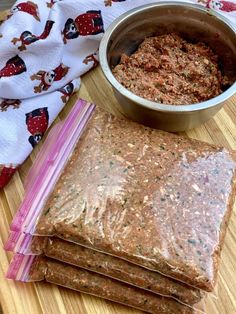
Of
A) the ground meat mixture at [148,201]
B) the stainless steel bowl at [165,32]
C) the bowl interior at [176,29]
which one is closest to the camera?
the ground meat mixture at [148,201]

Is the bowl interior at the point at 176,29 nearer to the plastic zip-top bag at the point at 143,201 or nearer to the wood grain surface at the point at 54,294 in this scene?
the plastic zip-top bag at the point at 143,201

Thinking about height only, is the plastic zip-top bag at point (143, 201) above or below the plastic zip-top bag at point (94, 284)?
above

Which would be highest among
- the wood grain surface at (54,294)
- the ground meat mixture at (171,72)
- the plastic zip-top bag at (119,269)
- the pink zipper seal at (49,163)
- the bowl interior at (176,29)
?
the bowl interior at (176,29)

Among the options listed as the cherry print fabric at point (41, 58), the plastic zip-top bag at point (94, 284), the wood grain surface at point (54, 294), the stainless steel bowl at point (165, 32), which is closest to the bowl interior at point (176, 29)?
the stainless steel bowl at point (165, 32)

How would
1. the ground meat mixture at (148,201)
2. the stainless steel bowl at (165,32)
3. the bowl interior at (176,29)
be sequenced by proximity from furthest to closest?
1. the bowl interior at (176,29)
2. the stainless steel bowl at (165,32)
3. the ground meat mixture at (148,201)

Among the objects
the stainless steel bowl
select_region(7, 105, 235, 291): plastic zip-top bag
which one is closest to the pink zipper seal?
select_region(7, 105, 235, 291): plastic zip-top bag

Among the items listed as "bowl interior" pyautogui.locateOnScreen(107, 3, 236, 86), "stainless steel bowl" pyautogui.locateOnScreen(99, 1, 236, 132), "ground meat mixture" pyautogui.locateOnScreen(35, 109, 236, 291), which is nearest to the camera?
"ground meat mixture" pyautogui.locateOnScreen(35, 109, 236, 291)

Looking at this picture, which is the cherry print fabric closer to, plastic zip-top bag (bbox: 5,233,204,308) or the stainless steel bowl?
the stainless steel bowl

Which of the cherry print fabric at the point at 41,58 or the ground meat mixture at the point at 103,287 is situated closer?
the ground meat mixture at the point at 103,287

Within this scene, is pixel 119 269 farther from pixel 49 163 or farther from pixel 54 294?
pixel 49 163
